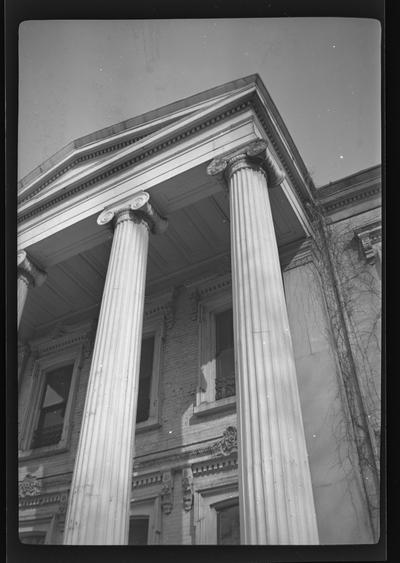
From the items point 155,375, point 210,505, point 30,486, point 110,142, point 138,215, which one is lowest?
point 210,505

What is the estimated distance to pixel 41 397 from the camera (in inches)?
479

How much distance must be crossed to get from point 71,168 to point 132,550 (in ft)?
23.9

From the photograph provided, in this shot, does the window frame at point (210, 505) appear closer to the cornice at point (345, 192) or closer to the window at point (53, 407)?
A: the window at point (53, 407)

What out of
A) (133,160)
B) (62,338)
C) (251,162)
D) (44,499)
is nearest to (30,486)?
(44,499)

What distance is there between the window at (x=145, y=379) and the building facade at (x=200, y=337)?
0.10 feet

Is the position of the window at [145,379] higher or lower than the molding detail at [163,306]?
lower

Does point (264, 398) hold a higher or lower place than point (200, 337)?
lower

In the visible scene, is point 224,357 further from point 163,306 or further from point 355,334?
point 355,334

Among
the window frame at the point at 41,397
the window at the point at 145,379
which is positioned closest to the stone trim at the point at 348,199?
the window at the point at 145,379

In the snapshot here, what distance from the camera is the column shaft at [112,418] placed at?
563 centimetres

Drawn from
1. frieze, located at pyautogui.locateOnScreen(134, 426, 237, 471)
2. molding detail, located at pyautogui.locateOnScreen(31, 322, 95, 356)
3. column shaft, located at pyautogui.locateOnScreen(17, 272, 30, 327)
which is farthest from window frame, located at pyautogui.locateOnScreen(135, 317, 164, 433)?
column shaft, located at pyautogui.locateOnScreen(17, 272, 30, 327)

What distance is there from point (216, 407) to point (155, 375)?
1781mm

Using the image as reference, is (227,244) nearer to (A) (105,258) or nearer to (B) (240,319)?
(A) (105,258)

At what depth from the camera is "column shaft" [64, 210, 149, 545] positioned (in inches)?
222
